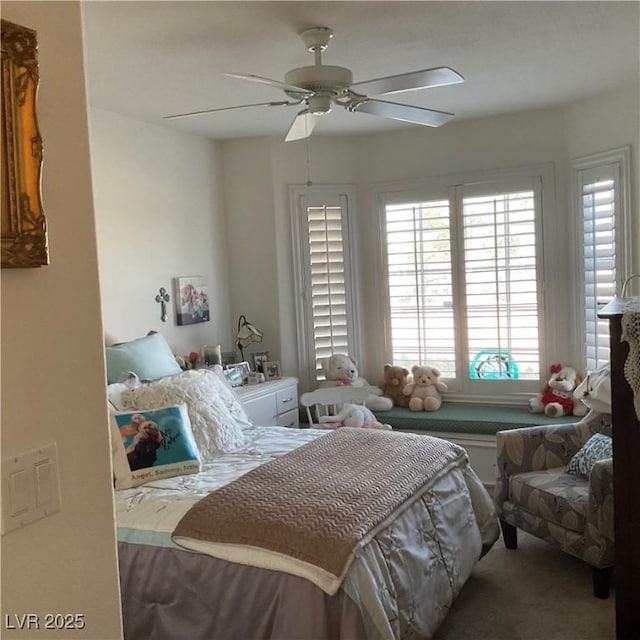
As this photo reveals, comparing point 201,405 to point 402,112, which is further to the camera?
point 201,405

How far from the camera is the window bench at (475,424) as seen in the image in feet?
14.1

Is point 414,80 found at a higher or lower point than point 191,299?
higher

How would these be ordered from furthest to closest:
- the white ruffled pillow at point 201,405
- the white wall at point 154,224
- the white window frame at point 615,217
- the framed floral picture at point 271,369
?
the framed floral picture at point 271,369 < the white window frame at point 615,217 < the white wall at point 154,224 < the white ruffled pillow at point 201,405

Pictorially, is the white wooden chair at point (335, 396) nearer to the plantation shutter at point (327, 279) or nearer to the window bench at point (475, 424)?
the window bench at point (475, 424)

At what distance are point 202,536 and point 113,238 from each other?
225 centimetres

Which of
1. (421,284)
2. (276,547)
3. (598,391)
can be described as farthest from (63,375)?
(421,284)

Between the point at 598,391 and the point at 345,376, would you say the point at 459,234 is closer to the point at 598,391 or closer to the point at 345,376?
the point at 345,376

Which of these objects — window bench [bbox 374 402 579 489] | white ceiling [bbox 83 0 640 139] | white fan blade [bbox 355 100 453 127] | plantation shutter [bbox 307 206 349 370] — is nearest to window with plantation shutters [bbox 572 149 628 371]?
white ceiling [bbox 83 0 640 139]

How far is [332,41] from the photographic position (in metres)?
2.88

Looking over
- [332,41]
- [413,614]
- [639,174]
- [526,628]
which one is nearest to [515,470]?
[526,628]

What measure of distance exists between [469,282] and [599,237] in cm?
94

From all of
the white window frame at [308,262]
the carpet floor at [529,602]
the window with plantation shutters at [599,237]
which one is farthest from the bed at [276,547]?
the white window frame at [308,262]

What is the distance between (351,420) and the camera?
14.0ft

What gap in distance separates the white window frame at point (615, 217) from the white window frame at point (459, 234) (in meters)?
0.17
